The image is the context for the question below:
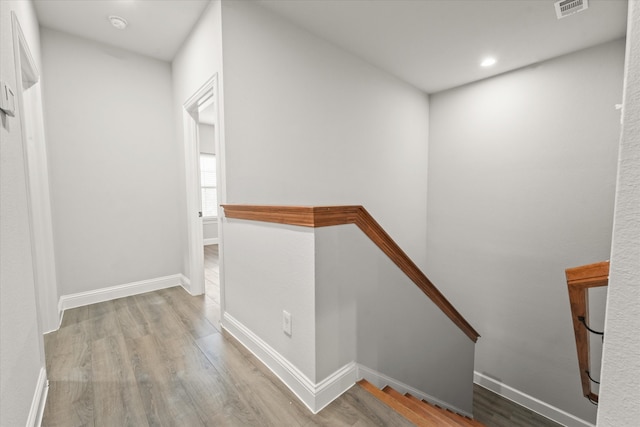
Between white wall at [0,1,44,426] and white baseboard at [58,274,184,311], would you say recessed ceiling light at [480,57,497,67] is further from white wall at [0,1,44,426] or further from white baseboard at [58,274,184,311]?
white baseboard at [58,274,184,311]

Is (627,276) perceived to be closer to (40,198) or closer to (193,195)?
(193,195)

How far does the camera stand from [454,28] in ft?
8.42

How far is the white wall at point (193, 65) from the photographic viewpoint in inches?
83.6

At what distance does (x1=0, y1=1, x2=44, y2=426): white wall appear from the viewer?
957mm

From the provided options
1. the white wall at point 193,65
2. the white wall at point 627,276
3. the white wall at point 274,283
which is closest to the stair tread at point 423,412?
the white wall at point 274,283

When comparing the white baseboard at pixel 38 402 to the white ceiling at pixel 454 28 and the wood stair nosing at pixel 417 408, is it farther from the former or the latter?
the white ceiling at pixel 454 28

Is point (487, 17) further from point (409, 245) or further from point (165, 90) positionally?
point (165, 90)

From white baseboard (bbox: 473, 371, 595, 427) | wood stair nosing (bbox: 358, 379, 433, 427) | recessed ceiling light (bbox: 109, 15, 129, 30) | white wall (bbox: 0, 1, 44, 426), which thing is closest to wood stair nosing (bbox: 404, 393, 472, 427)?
wood stair nosing (bbox: 358, 379, 433, 427)

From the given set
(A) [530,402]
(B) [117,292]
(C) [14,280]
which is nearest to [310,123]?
(C) [14,280]

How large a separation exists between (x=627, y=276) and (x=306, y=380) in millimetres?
1303

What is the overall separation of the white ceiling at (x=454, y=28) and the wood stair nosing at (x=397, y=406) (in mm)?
2774

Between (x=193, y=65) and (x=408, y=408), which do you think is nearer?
(x=408, y=408)

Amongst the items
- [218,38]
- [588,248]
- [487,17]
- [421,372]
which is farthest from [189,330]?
[588,248]

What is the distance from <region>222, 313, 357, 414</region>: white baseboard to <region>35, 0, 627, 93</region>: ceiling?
2635mm
